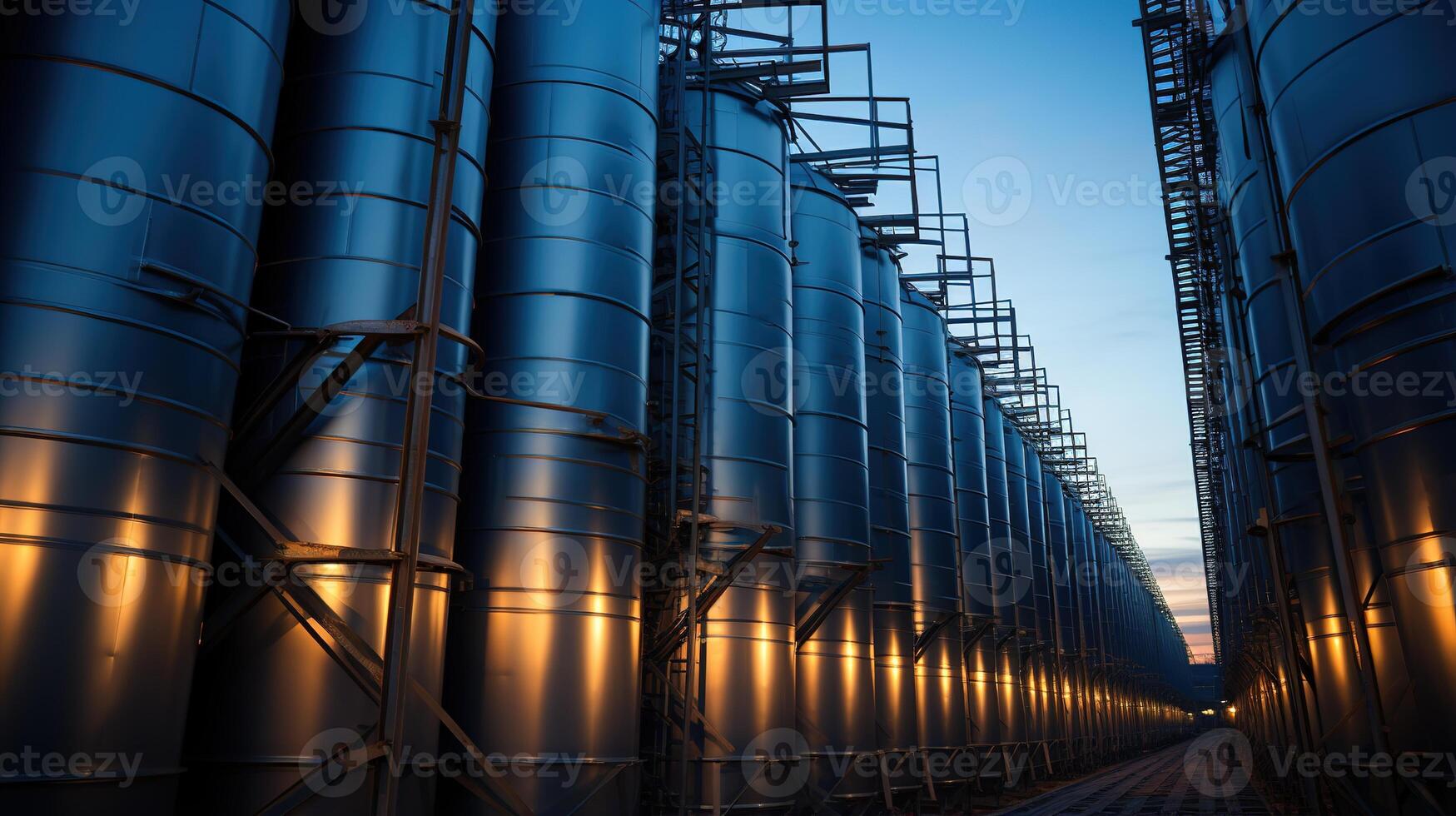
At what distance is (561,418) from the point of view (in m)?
12.9

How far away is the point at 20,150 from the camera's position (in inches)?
318

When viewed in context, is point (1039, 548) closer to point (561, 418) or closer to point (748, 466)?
point (748, 466)

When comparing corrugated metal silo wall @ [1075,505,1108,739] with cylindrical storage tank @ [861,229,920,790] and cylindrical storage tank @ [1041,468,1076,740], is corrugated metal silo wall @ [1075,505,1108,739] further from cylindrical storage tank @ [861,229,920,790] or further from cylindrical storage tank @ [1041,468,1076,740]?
cylindrical storage tank @ [861,229,920,790]

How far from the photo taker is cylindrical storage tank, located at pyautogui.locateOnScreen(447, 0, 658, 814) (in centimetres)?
1190

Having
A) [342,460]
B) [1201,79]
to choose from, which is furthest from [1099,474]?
[342,460]

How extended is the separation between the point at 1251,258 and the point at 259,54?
13592 mm

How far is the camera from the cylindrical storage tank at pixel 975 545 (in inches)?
1145

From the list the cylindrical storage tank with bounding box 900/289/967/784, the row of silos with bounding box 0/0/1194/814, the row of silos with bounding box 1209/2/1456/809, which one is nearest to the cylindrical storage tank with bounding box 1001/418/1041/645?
the cylindrical storage tank with bounding box 900/289/967/784

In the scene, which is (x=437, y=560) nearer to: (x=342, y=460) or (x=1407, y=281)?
(x=342, y=460)

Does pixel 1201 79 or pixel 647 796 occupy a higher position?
pixel 1201 79

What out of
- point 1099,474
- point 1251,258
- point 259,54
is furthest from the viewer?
point 1099,474

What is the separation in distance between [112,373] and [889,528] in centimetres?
1781

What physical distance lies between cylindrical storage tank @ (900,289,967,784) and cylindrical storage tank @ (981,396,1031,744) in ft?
13.4

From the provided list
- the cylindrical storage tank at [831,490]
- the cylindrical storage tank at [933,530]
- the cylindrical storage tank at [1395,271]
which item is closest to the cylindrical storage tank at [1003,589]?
the cylindrical storage tank at [933,530]
